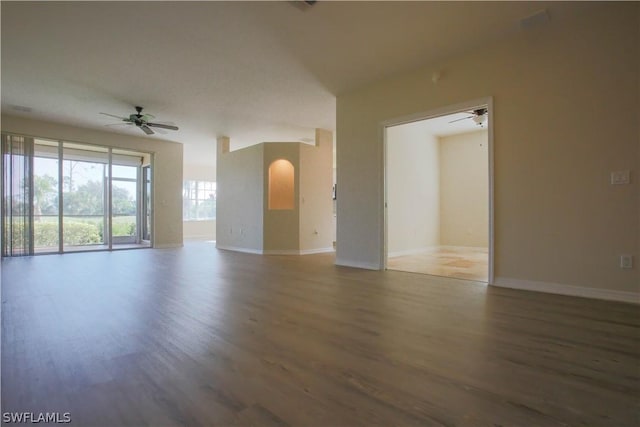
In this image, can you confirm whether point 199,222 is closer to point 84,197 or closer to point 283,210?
point 84,197

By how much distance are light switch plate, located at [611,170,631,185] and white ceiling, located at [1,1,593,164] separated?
1.64 meters

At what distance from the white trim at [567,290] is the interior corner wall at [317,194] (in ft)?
13.9

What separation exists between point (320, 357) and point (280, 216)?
17.8 ft

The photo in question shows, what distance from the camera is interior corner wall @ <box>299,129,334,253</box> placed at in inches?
281

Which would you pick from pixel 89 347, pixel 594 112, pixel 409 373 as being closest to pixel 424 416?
pixel 409 373

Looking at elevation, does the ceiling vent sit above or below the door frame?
above

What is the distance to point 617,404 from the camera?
4.43ft

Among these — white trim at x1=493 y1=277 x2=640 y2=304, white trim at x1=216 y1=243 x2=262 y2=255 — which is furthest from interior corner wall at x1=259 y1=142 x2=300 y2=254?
white trim at x1=493 y1=277 x2=640 y2=304

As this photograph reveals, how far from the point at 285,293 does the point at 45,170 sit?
6897mm

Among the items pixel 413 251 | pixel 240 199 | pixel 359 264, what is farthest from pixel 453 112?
pixel 240 199

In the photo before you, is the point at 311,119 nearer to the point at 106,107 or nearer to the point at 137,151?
the point at 106,107

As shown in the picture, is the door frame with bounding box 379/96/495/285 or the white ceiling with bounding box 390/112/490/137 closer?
the door frame with bounding box 379/96/495/285

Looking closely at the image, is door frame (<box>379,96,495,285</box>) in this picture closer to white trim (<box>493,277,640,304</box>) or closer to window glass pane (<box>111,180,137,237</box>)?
white trim (<box>493,277,640,304</box>)

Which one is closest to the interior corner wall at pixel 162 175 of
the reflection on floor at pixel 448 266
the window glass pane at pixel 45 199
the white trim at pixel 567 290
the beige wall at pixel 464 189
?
the window glass pane at pixel 45 199
